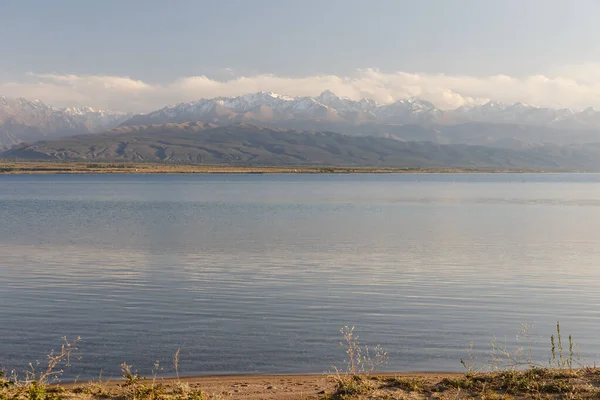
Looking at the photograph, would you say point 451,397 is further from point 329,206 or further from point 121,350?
point 329,206

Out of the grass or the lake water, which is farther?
the lake water

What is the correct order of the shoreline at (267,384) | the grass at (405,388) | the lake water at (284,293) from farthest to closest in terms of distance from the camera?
the lake water at (284,293) < the shoreline at (267,384) < the grass at (405,388)

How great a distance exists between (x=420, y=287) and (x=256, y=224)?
111 feet

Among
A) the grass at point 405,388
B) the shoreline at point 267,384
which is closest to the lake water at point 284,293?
the shoreline at point 267,384

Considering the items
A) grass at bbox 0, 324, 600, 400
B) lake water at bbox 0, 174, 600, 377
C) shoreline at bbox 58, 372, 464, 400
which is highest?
grass at bbox 0, 324, 600, 400

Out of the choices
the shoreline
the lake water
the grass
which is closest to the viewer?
the grass

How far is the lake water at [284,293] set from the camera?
1944cm

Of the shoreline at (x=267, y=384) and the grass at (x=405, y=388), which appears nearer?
the grass at (x=405, y=388)

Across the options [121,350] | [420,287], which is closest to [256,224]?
[420,287]

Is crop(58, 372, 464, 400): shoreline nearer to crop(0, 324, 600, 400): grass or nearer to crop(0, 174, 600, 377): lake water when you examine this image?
crop(0, 324, 600, 400): grass

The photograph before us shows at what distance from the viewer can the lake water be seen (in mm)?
19438

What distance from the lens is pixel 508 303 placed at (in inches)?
1041

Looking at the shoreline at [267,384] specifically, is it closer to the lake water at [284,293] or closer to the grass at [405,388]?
the grass at [405,388]

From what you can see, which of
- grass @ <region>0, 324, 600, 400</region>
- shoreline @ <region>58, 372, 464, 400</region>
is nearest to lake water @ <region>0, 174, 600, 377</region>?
shoreline @ <region>58, 372, 464, 400</region>
